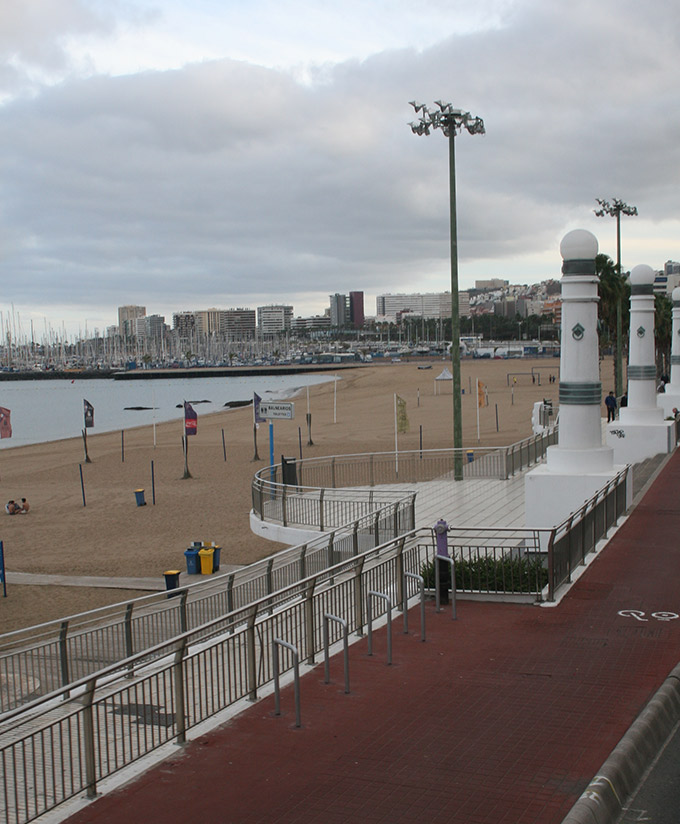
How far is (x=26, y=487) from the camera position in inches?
1526

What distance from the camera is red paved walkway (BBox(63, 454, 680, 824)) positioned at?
6.49 meters

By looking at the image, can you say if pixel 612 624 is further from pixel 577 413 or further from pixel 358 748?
pixel 577 413

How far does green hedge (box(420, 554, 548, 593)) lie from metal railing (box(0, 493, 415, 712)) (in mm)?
2662

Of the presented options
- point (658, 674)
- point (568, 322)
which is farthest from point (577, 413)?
point (658, 674)

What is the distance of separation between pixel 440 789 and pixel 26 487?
115ft

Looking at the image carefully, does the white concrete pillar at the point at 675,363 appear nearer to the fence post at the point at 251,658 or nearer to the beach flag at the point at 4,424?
the beach flag at the point at 4,424

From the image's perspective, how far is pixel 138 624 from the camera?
1323 centimetres

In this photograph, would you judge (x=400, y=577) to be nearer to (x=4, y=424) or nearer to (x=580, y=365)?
(x=580, y=365)

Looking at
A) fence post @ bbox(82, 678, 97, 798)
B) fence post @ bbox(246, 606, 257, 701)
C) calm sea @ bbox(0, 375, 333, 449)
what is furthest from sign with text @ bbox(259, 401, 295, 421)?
calm sea @ bbox(0, 375, 333, 449)

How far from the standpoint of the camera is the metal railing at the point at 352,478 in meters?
21.6

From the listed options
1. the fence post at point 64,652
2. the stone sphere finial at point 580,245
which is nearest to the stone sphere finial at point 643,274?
the stone sphere finial at point 580,245

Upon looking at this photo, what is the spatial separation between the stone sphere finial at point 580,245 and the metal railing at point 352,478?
6939 millimetres

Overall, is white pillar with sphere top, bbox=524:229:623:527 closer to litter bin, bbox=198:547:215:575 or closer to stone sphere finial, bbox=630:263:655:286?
litter bin, bbox=198:547:215:575

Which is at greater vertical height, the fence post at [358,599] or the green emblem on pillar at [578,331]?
the green emblem on pillar at [578,331]
